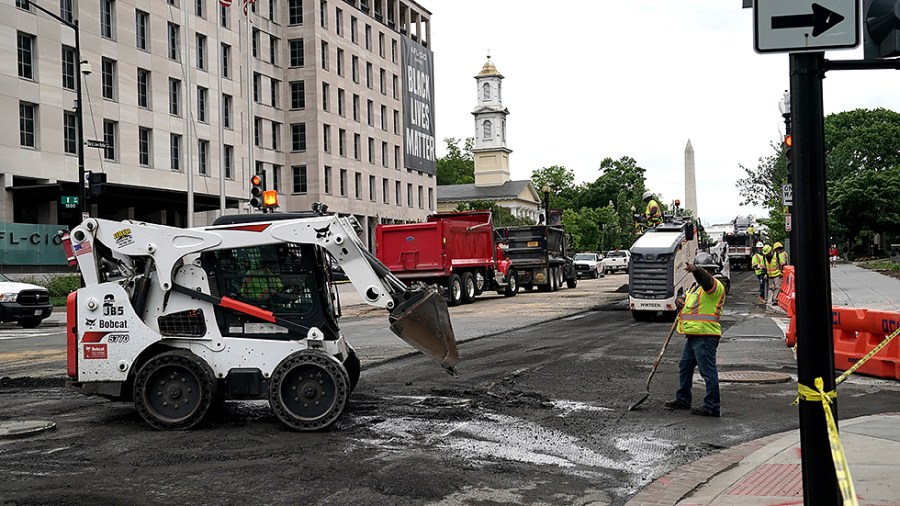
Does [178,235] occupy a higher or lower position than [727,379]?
higher

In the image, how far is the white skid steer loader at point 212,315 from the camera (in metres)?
9.01

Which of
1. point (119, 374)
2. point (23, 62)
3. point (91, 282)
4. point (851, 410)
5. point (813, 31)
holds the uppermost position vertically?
point (23, 62)

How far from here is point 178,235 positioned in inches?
360

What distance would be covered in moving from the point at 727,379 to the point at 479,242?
795 inches

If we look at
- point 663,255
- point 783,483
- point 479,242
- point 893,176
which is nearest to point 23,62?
point 479,242

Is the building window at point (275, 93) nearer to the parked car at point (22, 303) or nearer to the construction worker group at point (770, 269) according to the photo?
the parked car at point (22, 303)

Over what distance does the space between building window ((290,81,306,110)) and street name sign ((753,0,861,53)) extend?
201 feet

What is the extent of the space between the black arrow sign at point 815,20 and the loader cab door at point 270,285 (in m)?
5.88

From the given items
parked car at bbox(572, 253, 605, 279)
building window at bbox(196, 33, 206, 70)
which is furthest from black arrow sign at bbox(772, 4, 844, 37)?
parked car at bbox(572, 253, 605, 279)

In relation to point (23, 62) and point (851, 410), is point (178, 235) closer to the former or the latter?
point (851, 410)

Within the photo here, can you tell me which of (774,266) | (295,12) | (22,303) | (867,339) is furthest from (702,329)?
(295,12)

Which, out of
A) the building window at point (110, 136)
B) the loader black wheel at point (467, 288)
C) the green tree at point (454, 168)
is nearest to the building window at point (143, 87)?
the building window at point (110, 136)

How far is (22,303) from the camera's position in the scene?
77.0ft

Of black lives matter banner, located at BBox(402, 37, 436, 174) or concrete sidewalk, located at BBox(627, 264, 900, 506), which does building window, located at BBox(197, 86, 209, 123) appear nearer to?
black lives matter banner, located at BBox(402, 37, 436, 174)
